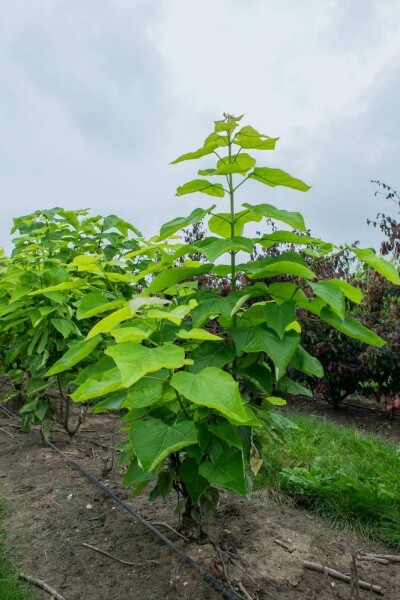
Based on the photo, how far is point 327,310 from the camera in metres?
1.83

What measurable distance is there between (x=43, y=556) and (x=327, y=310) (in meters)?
1.83

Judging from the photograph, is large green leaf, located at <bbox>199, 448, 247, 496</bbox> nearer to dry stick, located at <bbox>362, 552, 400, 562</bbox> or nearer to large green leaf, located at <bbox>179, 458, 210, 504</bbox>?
large green leaf, located at <bbox>179, 458, 210, 504</bbox>

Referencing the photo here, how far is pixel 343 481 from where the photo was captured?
3.06 metres

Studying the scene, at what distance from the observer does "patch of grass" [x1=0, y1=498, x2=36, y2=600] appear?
86.7 inches

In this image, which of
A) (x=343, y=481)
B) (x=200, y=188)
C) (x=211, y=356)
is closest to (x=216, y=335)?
(x=211, y=356)

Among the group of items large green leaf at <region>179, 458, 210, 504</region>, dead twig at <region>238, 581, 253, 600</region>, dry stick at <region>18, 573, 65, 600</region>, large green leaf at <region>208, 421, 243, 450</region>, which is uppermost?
large green leaf at <region>208, 421, 243, 450</region>

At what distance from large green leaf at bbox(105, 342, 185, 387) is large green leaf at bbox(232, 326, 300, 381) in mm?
309

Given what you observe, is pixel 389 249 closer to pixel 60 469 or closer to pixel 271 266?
pixel 60 469

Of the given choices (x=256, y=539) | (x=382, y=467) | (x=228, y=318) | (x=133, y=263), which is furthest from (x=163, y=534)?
(x=133, y=263)

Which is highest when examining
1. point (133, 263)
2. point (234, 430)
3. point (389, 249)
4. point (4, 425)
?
point (389, 249)

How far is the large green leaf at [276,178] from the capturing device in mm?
1807

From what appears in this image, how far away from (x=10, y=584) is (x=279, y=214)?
195 cm

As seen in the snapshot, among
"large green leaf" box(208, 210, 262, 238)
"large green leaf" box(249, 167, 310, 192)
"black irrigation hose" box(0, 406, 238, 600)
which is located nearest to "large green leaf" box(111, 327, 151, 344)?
"large green leaf" box(208, 210, 262, 238)

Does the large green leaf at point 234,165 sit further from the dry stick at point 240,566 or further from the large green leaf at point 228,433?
the dry stick at point 240,566
